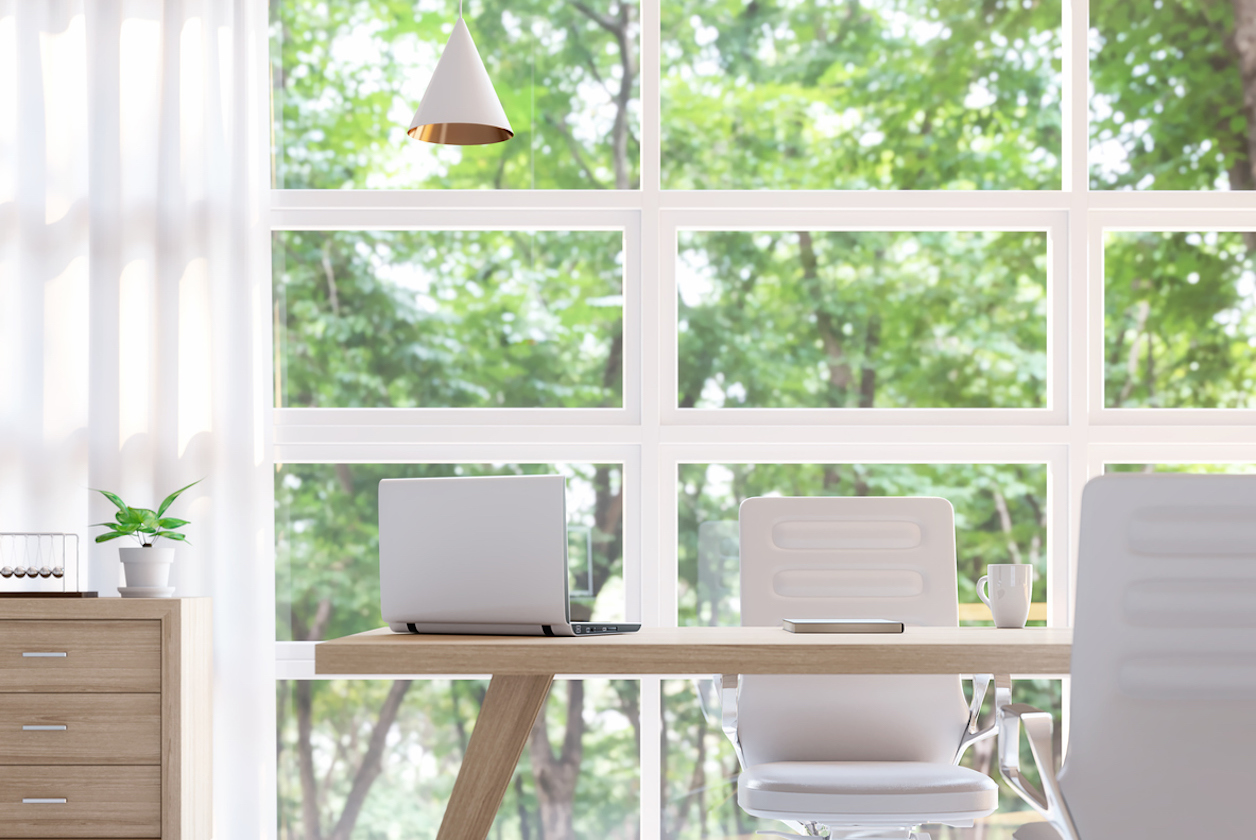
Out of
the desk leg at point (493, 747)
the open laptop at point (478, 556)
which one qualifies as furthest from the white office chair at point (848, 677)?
the open laptop at point (478, 556)

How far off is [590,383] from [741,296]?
572 mm

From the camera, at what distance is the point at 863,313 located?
366 cm

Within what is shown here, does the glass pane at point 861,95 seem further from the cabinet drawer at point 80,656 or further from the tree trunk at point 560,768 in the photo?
the cabinet drawer at point 80,656

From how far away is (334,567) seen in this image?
11.7ft

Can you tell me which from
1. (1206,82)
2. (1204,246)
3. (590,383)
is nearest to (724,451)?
(590,383)

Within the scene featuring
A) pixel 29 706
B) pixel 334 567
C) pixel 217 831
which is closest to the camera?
pixel 29 706

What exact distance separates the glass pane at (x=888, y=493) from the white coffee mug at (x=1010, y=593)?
52.9 inches

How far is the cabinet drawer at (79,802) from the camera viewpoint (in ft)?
9.54

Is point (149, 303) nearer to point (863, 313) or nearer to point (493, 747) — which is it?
point (493, 747)

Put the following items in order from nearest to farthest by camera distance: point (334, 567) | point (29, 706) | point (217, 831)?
point (29, 706)
point (217, 831)
point (334, 567)

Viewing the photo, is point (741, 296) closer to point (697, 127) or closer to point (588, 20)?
point (697, 127)

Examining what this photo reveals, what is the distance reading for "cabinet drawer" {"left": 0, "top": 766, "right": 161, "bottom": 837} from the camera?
9.54 feet

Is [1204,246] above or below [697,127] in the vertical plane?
below

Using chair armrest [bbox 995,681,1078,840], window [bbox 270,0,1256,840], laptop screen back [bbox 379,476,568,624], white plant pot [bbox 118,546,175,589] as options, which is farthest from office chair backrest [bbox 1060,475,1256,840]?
white plant pot [bbox 118,546,175,589]
